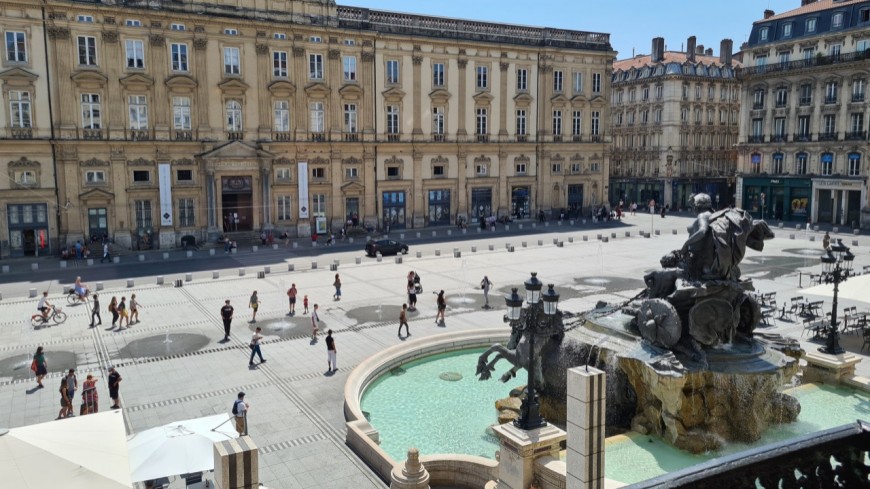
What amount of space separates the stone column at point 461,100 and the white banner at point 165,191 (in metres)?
24.2

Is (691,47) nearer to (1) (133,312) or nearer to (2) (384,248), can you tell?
(2) (384,248)

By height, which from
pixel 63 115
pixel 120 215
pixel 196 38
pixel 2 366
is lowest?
pixel 2 366

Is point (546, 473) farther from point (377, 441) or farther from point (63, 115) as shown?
point (63, 115)

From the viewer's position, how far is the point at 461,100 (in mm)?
59125

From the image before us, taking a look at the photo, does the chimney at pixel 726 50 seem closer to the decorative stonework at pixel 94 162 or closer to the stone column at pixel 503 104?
the stone column at pixel 503 104

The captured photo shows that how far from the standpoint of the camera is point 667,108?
76.1 m

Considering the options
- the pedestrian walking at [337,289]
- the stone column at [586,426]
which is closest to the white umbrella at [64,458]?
the stone column at [586,426]

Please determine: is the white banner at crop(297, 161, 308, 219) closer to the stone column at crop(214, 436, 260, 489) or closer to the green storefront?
the green storefront

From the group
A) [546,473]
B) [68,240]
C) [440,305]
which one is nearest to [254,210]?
[68,240]


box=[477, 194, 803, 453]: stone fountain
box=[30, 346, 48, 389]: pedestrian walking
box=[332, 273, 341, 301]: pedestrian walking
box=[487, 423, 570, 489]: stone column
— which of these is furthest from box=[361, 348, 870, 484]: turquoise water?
box=[332, 273, 341, 301]: pedestrian walking

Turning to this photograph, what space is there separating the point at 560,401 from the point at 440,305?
34.4ft

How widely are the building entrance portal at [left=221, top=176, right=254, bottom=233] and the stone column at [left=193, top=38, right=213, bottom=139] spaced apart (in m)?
3.75

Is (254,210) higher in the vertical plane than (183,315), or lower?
higher

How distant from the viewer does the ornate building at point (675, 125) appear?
7650 cm
